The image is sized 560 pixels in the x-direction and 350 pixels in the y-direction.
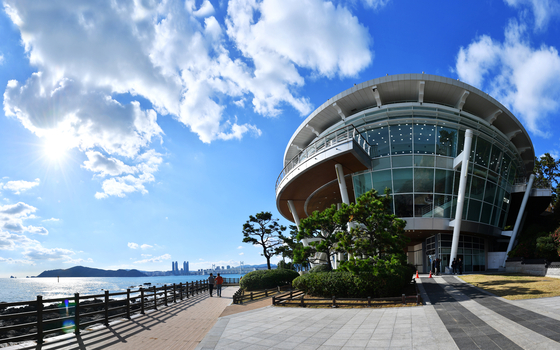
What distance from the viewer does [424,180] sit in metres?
26.4

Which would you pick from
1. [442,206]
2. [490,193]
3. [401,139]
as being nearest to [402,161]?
[401,139]

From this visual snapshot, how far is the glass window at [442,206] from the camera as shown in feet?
87.0

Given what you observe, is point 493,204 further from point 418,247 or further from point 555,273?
point 555,273

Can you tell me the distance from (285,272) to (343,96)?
1753 cm

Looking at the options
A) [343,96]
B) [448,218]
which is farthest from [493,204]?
[343,96]

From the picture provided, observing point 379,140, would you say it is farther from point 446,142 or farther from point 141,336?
point 141,336

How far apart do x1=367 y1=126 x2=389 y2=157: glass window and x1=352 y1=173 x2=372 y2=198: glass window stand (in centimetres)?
217

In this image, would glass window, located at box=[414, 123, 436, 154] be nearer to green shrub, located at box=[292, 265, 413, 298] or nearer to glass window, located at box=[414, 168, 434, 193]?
glass window, located at box=[414, 168, 434, 193]

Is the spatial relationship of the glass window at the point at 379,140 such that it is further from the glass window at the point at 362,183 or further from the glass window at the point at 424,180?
the glass window at the point at 424,180

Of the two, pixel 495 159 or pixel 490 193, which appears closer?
pixel 490 193

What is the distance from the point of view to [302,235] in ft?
69.8

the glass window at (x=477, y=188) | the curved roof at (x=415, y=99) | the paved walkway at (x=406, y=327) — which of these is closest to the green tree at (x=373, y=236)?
the paved walkway at (x=406, y=327)

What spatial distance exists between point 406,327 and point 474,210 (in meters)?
24.1

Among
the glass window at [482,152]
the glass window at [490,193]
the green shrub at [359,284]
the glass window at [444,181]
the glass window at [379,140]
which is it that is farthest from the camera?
the glass window at [490,193]
